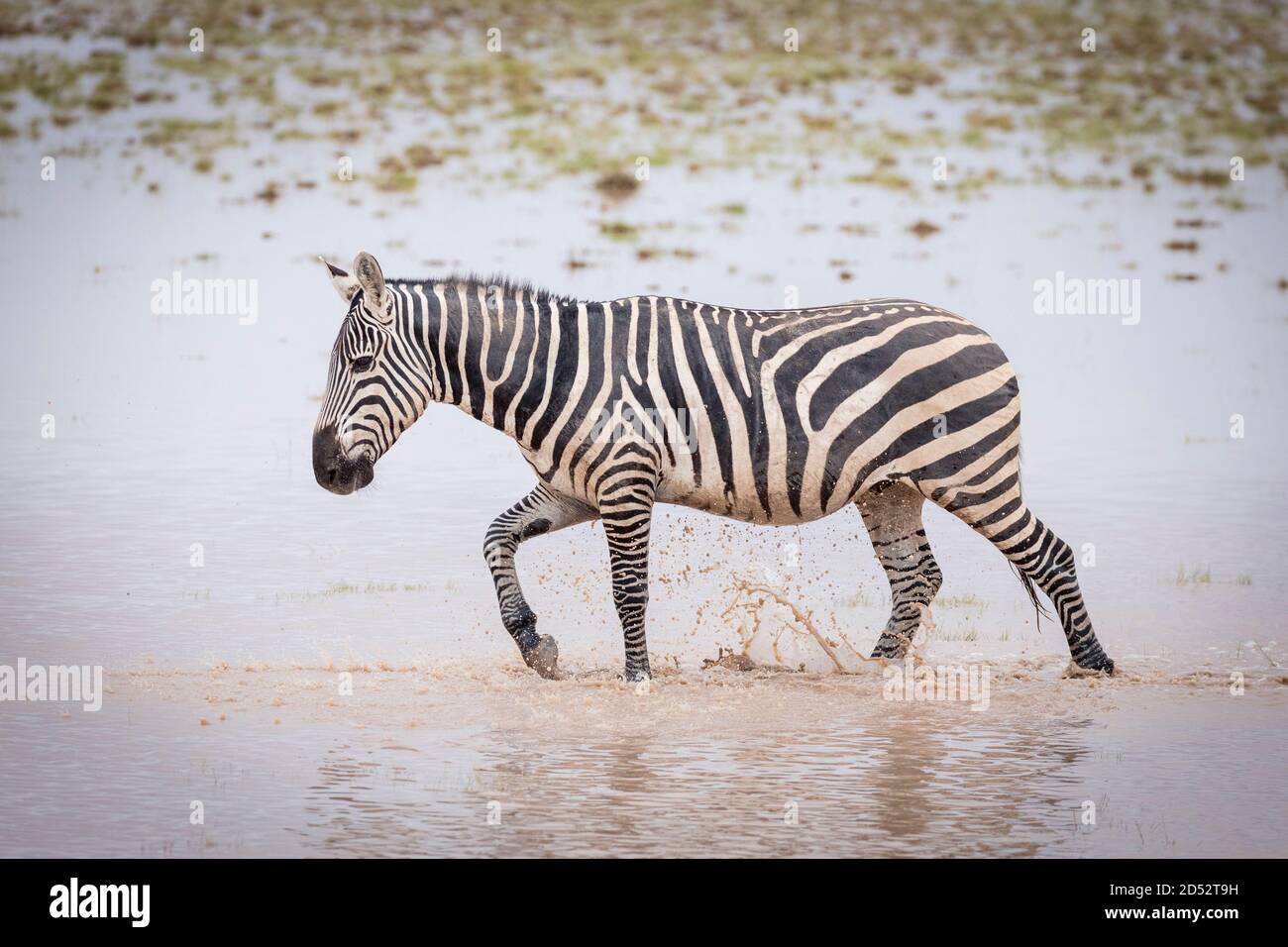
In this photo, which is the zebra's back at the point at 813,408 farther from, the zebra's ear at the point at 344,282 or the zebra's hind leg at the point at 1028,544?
the zebra's ear at the point at 344,282

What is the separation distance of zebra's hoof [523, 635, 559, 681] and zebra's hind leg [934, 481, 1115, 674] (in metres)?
2.25

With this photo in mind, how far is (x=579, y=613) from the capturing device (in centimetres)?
1330

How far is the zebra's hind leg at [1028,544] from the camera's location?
11406 millimetres

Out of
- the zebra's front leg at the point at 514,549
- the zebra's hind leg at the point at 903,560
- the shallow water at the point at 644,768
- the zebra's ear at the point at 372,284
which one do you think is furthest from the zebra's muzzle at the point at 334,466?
the zebra's hind leg at the point at 903,560

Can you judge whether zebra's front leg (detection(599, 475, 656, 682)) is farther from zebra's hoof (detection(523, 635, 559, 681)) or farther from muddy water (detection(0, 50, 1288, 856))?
zebra's hoof (detection(523, 635, 559, 681))

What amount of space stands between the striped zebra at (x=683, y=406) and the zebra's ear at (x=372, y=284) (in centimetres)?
1

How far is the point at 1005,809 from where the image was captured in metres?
9.55

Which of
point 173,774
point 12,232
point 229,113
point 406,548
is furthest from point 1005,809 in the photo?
point 229,113

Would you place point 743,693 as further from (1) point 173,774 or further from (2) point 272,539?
(2) point 272,539

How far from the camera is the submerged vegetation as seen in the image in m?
31.9

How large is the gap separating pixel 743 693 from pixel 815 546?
3.26m

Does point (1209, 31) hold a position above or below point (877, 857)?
above

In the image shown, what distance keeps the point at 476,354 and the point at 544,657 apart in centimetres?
170

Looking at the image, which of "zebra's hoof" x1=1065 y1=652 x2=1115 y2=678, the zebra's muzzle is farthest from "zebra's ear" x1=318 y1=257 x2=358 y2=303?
"zebra's hoof" x1=1065 y1=652 x2=1115 y2=678
